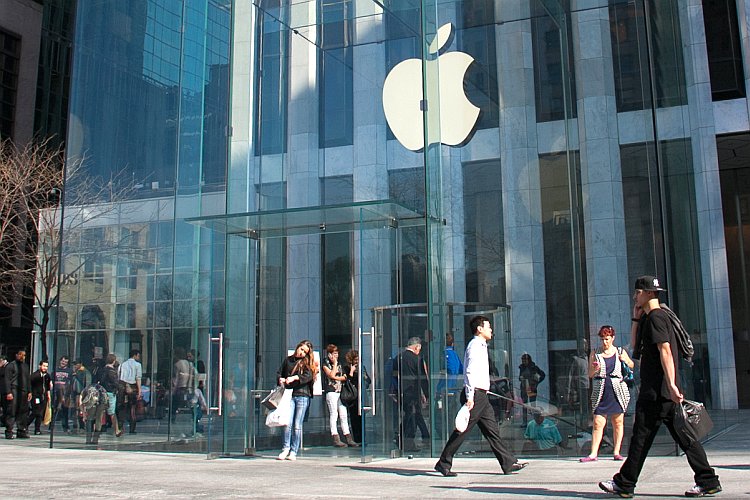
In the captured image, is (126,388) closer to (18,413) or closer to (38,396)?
(18,413)

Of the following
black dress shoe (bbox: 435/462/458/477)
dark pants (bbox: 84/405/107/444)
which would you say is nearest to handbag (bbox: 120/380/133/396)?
dark pants (bbox: 84/405/107/444)

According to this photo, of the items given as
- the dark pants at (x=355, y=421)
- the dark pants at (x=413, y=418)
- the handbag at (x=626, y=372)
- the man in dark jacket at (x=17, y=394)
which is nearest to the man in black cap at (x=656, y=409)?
the handbag at (x=626, y=372)

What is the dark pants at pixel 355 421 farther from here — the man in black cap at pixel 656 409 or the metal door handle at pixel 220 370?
the man in black cap at pixel 656 409

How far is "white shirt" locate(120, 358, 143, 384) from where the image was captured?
54.4 feet

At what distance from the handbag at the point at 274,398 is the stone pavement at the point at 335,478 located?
0.84 meters

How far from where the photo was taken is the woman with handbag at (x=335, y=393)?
14.5 metres

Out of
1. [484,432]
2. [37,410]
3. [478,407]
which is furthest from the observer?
[37,410]

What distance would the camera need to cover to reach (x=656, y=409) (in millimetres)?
7504

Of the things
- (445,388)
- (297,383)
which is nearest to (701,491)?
(445,388)

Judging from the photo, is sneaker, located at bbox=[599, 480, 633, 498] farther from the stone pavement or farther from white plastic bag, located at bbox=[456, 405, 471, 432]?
white plastic bag, located at bbox=[456, 405, 471, 432]

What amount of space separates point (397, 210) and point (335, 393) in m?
3.33

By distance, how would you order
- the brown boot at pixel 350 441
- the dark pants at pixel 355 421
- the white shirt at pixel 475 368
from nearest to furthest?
the white shirt at pixel 475 368
the brown boot at pixel 350 441
the dark pants at pixel 355 421

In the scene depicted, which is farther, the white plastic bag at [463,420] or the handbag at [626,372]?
the handbag at [626,372]

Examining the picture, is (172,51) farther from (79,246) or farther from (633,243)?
(633,243)
